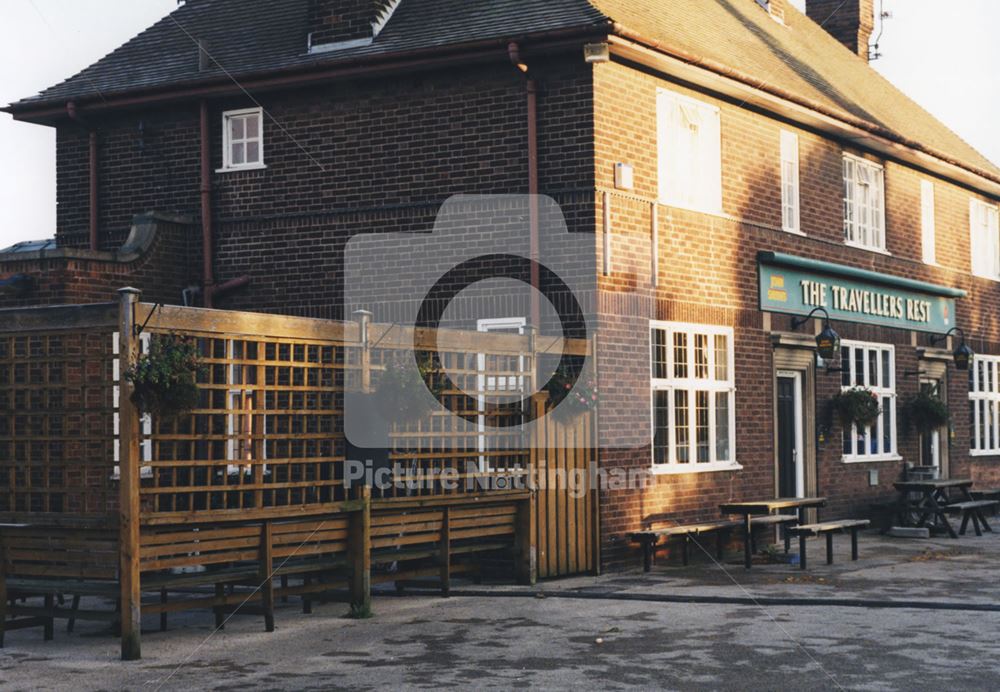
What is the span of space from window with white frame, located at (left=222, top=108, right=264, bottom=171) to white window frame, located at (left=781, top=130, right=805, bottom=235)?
732cm

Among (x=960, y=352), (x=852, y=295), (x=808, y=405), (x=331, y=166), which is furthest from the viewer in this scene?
(x=960, y=352)

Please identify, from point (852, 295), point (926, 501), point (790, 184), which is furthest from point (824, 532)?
point (852, 295)

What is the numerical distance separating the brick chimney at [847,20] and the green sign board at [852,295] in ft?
24.6

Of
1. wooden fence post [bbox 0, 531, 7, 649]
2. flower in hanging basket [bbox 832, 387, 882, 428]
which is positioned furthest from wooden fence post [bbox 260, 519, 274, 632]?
flower in hanging basket [bbox 832, 387, 882, 428]

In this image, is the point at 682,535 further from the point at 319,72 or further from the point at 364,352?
the point at 319,72

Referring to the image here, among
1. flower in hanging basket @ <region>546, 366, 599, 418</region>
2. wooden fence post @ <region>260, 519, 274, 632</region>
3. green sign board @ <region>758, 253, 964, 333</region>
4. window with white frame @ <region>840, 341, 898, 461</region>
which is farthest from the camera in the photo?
window with white frame @ <region>840, 341, 898, 461</region>

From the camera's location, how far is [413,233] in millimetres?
17016

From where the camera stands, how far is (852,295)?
21750 mm

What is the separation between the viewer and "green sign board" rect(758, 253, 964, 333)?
64.5 feet

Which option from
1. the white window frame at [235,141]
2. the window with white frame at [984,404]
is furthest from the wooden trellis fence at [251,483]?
the window with white frame at [984,404]

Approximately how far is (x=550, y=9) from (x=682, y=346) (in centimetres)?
440

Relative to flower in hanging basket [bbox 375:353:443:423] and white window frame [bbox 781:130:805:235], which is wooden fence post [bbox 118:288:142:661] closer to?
flower in hanging basket [bbox 375:353:443:423]

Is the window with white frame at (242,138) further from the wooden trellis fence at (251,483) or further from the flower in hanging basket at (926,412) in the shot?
Result: the flower in hanging basket at (926,412)

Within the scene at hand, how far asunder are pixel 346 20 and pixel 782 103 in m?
5.94
